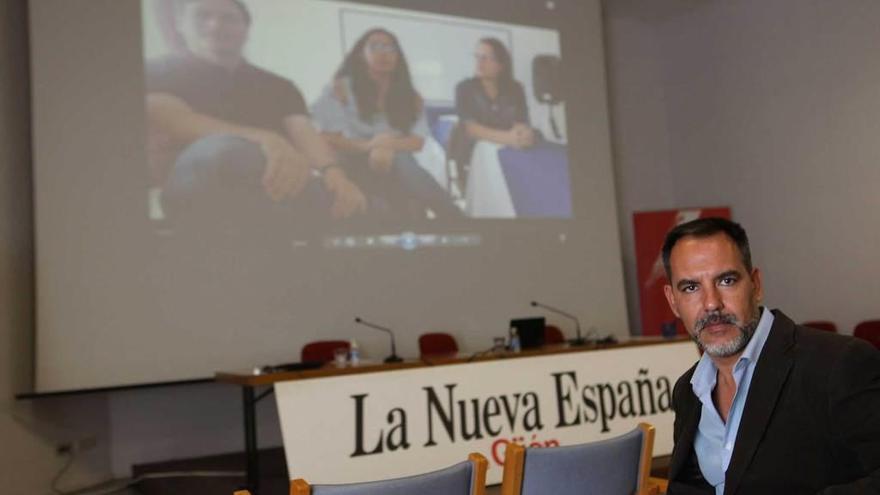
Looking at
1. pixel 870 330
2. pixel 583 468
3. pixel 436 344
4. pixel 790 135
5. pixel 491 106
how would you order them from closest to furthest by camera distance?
1. pixel 583 468
2. pixel 436 344
3. pixel 870 330
4. pixel 491 106
5. pixel 790 135

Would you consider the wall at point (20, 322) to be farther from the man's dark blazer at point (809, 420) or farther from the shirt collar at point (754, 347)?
the man's dark blazer at point (809, 420)

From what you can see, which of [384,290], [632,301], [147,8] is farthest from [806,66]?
[147,8]

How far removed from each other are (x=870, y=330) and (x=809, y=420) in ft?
18.6

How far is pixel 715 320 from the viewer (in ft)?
4.98

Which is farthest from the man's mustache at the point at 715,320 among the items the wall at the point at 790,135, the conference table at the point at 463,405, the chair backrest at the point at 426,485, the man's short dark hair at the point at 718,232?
the wall at the point at 790,135

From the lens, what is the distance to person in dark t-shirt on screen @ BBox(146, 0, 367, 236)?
5.52 meters

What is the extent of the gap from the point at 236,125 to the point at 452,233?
1978 millimetres

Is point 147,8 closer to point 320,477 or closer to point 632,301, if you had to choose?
point 320,477

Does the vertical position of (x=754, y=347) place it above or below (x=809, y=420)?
above

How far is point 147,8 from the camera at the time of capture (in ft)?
18.0

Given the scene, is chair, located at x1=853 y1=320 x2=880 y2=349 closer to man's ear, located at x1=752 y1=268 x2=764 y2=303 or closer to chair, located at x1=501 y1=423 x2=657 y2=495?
chair, located at x1=501 y1=423 x2=657 y2=495

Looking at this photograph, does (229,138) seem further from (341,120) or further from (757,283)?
(757,283)

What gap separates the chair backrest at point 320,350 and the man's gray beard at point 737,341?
4278mm

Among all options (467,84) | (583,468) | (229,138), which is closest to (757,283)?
(583,468)
